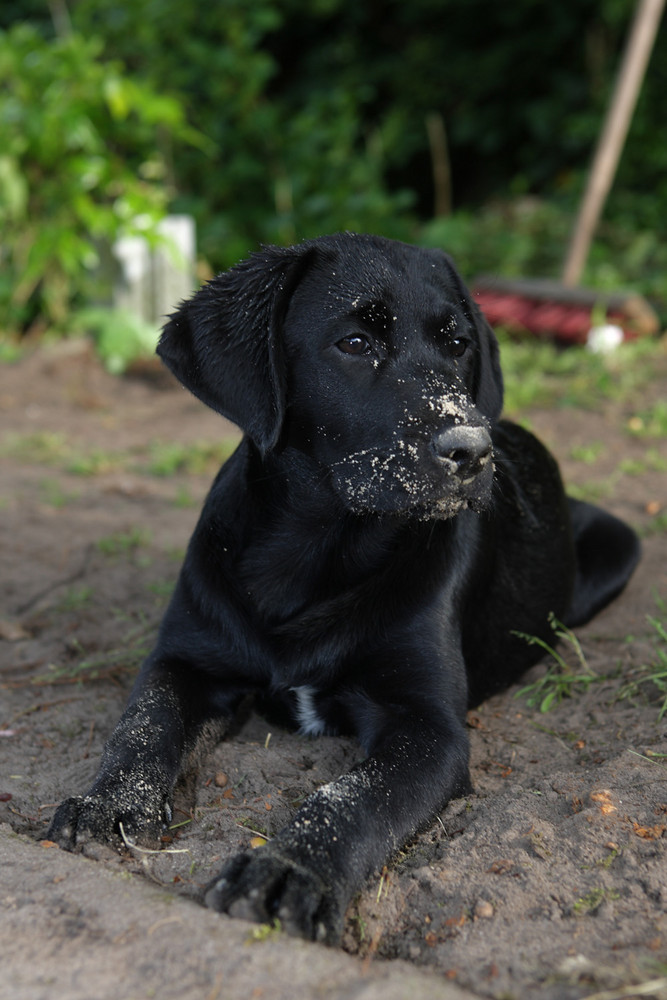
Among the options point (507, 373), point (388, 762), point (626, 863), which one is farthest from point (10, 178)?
point (626, 863)

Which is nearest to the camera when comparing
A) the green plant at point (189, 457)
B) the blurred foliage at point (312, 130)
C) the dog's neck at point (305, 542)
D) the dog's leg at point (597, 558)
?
the dog's neck at point (305, 542)

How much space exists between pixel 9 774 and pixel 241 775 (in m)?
0.63

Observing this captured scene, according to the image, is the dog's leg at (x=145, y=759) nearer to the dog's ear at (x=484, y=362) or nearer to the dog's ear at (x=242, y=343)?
the dog's ear at (x=242, y=343)

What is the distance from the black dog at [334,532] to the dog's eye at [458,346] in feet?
0.04

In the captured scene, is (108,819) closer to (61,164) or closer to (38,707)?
(38,707)

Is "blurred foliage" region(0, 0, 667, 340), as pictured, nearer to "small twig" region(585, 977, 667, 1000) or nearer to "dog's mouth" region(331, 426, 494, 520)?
"dog's mouth" region(331, 426, 494, 520)

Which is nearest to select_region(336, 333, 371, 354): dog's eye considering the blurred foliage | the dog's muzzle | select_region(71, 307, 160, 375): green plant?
the dog's muzzle

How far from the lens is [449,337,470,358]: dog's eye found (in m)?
2.86

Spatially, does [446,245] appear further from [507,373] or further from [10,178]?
[10,178]

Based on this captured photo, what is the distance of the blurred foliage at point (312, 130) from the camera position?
24.0 feet

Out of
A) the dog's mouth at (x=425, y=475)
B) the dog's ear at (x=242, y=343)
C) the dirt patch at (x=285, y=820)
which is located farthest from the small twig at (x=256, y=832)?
the dog's ear at (x=242, y=343)

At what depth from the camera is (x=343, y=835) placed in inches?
83.5

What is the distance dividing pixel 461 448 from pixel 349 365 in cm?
45

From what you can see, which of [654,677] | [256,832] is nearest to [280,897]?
[256,832]
